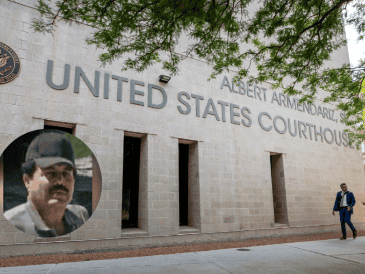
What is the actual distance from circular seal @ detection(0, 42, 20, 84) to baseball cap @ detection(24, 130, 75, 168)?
1769 mm

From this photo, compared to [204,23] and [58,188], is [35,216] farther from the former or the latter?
[204,23]

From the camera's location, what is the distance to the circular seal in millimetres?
6781

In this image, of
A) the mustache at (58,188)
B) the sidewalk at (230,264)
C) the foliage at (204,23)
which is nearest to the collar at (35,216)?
the mustache at (58,188)

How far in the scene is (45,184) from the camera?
6547 millimetres

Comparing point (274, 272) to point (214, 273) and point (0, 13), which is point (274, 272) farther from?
point (0, 13)

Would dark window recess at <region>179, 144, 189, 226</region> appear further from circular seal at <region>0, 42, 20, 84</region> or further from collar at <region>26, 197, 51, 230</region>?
circular seal at <region>0, 42, 20, 84</region>

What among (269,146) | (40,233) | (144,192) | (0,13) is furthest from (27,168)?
(269,146)

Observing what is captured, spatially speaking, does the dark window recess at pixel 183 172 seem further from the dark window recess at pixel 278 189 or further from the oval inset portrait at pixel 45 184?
the oval inset portrait at pixel 45 184

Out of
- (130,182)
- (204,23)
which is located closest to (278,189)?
(130,182)

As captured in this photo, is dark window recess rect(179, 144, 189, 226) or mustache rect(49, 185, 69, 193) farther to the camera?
dark window recess rect(179, 144, 189, 226)

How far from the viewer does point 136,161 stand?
1101cm

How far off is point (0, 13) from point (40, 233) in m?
6.14

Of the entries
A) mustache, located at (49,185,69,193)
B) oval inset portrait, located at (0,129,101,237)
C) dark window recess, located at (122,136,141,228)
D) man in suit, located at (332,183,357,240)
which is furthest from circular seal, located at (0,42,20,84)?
man in suit, located at (332,183,357,240)

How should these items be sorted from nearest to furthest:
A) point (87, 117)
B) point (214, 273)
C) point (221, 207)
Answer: point (214, 273) < point (87, 117) < point (221, 207)
